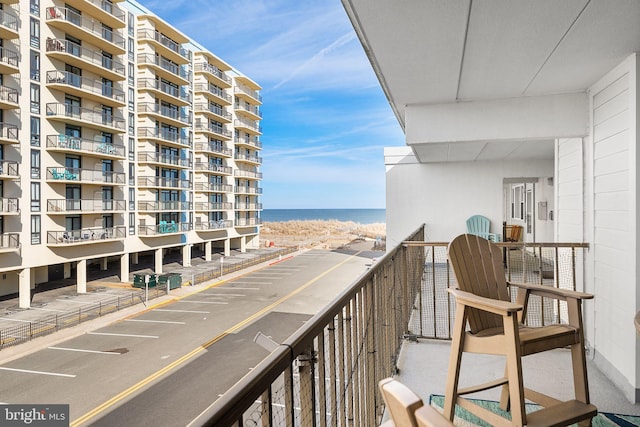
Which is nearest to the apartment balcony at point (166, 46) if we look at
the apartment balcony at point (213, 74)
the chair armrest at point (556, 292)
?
the apartment balcony at point (213, 74)

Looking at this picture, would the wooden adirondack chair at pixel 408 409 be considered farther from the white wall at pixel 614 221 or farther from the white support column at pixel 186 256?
the white support column at pixel 186 256

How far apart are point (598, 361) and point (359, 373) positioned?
7.51 ft

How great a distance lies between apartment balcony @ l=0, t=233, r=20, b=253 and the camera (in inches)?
512

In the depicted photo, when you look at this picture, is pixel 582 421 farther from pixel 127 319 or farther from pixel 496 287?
pixel 127 319

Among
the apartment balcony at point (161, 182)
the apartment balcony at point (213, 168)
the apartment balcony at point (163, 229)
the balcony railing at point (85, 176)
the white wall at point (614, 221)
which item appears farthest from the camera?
the apartment balcony at point (213, 168)

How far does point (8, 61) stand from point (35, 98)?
56.7 inches

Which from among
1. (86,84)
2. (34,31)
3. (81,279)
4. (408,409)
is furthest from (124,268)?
(408,409)

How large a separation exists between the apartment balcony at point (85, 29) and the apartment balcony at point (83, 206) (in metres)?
6.75

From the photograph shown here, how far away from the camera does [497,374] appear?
8.32ft

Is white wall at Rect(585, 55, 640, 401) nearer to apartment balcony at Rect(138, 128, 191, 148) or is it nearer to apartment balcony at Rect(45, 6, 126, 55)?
apartment balcony at Rect(45, 6, 126, 55)

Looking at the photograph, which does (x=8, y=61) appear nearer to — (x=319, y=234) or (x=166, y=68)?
(x=166, y=68)

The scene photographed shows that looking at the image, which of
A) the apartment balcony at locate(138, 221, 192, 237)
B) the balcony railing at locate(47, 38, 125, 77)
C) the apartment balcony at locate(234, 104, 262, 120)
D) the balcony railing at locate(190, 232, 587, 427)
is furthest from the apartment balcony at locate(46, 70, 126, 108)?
the balcony railing at locate(190, 232, 587, 427)

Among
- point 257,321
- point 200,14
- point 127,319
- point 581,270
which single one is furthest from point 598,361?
point 200,14

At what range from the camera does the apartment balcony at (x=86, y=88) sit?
14531 millimetres
